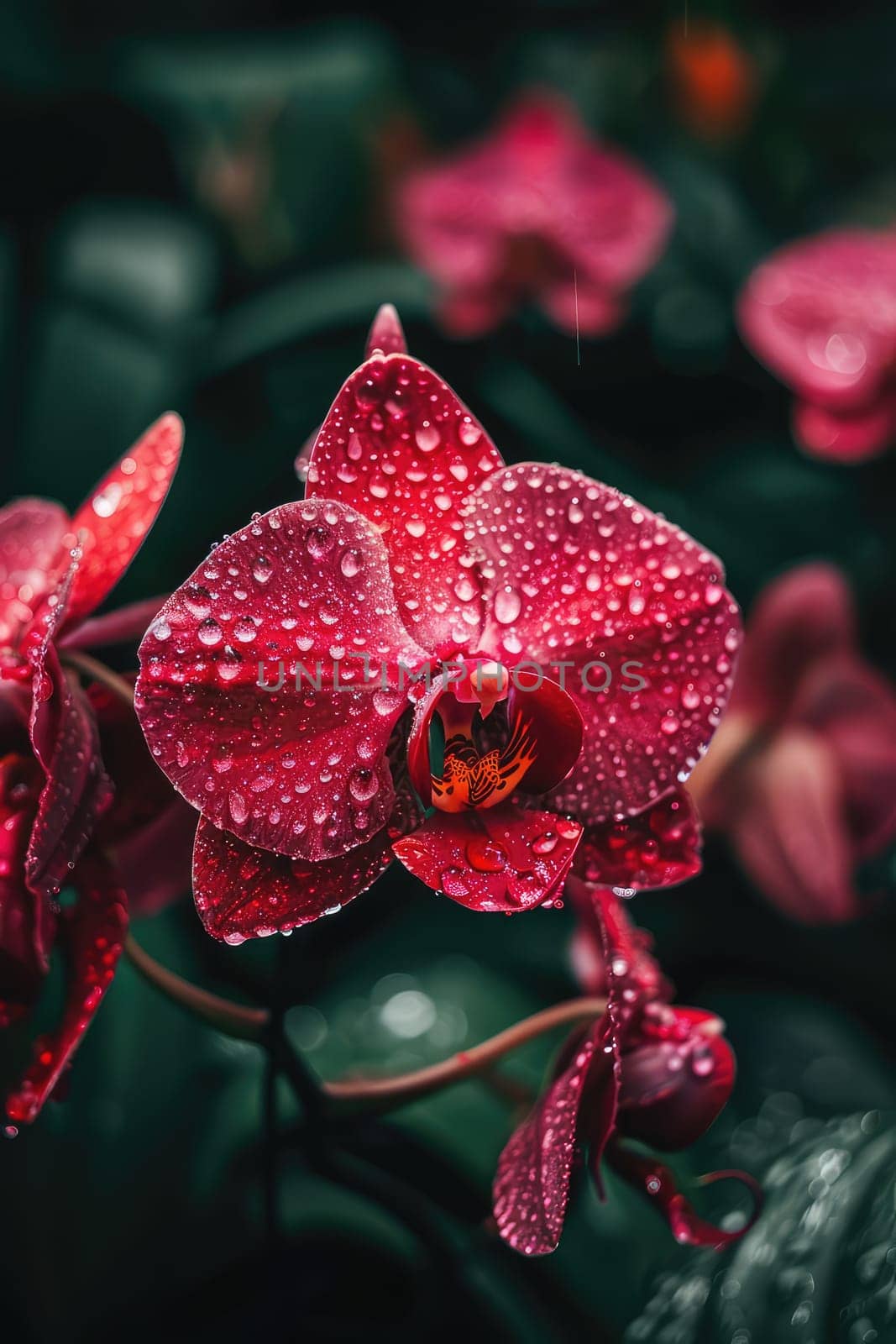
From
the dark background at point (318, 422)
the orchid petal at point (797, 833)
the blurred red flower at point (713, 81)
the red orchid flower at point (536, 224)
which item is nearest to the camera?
the dark background at point (318, 422)

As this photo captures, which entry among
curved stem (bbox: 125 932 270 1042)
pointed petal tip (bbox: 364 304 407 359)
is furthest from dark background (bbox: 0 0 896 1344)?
pointed petal tip (bbox: 364 304 407 359)

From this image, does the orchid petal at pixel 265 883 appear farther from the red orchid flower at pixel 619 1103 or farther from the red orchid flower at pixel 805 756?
the red orchid flower at pixel 805 756

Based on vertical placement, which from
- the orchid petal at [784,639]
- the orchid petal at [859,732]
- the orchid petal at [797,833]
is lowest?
the orchid petal at [797,833]

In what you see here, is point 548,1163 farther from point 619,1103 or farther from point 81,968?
point 81,968

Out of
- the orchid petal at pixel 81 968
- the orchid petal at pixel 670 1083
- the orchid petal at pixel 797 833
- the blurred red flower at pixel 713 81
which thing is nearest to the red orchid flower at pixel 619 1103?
the orchid petal at pixel 670 1083

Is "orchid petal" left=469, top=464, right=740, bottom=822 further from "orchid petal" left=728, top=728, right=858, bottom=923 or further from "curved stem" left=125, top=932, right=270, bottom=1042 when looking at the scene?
"orchid petal" left=728, top=728, right=858, bottom=923

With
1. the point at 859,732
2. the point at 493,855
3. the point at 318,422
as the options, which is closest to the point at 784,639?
the point at 859,732

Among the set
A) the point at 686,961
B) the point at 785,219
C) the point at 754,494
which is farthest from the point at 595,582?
the point at 785,219
